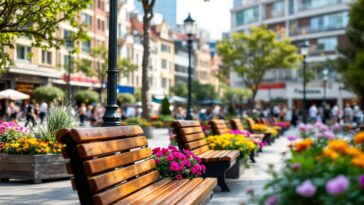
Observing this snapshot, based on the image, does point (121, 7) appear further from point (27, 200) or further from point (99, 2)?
point (27, 200)

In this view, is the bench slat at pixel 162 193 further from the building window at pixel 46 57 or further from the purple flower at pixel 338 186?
the building window at pixel 46 57

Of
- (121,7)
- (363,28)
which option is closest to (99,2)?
(121,7)

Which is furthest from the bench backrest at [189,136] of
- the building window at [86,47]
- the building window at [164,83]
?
the building window at [164,83]

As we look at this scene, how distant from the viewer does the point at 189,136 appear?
27.4 ft

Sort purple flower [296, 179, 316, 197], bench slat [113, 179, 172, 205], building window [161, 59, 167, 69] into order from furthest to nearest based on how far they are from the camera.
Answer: building window [161, 59, 167, 69] < bench slat [113, 179, 172, 205] < purple flower [296, 179, 316, 197]

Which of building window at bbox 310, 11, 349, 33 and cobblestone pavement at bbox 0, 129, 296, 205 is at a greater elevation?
building window at bbox 310, 11, 349, 33

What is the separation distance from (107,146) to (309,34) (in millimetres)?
67965

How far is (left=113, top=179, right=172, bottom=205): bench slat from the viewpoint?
4387mm

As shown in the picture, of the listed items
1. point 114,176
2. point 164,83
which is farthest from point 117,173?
point 164,83

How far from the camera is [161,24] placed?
8788cm

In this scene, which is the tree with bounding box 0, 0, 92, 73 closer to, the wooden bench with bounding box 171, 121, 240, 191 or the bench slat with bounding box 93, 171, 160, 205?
the wooden bench with bounding box 171, 121, 240, 191

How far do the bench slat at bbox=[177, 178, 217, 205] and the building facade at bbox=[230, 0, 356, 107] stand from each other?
58.4 meters

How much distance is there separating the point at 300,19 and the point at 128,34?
77.1 ft

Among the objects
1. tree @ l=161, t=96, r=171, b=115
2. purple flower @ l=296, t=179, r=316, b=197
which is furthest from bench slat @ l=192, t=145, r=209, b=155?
tree @ l=161, t=96, r=171, b=115
